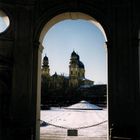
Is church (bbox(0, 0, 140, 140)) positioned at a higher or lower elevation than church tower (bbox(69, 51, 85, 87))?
lower

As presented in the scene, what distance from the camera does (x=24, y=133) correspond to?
10.9m

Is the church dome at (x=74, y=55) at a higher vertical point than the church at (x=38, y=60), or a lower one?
higher

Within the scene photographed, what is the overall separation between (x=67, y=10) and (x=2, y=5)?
278cm

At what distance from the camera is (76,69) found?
101375 millimetres

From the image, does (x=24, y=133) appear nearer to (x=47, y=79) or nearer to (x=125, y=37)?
(x=125, y=37)

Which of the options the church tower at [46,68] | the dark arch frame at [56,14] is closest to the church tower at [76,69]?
the church tower at [46,68]

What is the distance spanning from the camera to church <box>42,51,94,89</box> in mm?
83062

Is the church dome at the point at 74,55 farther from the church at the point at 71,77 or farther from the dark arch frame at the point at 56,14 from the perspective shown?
the dark arch frame at the point at 56,14

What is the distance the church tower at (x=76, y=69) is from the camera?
96200 mm

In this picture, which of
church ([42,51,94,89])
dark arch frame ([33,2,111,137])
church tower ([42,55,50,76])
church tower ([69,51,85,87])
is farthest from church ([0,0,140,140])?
church tower ([69,51,85,87])

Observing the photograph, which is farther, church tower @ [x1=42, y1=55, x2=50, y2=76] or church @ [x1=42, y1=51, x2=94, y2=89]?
church tower @ [x1=42, y1=55, x2=50, y2=76]

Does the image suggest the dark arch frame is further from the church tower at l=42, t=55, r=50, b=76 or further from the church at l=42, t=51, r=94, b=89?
the church tower at l=42, t=55, r=50, b=76

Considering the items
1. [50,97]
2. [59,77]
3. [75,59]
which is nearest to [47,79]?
[59,77]

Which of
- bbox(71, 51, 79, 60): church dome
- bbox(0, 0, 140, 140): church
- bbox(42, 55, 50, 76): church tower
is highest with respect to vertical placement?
bbox(71, 51, 79, 60): church dome
